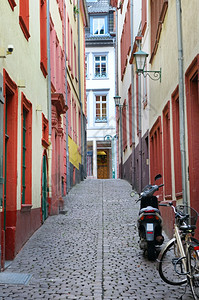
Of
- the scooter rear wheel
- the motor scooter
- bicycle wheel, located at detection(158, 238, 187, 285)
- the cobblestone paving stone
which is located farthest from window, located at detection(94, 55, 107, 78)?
bicycle wheel, located at detection(158, 238, 187, 285)

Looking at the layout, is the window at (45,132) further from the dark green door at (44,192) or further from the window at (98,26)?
the window at (98,26)

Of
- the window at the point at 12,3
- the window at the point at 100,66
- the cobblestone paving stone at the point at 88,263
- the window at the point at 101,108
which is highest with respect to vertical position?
the window at the point at 100,66

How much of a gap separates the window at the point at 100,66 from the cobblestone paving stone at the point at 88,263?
29.4 meters

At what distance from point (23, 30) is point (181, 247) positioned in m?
6.53

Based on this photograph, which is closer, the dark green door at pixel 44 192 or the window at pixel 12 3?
the window at pixel 12 3

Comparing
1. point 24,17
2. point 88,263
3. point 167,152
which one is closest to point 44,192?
point 167,152

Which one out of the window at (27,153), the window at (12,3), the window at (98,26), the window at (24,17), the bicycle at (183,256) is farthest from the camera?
the window at (98,26)

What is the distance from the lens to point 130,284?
773 cm

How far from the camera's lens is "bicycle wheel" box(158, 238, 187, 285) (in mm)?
6906

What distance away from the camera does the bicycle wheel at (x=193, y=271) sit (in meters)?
6.28

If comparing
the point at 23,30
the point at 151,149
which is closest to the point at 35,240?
the point at 23,30

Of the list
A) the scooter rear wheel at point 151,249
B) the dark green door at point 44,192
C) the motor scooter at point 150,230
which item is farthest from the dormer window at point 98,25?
the scooter rear wheel at point 151,249

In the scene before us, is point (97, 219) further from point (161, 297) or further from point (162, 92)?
point (161, 297)

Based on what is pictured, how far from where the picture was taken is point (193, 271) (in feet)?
21.2
